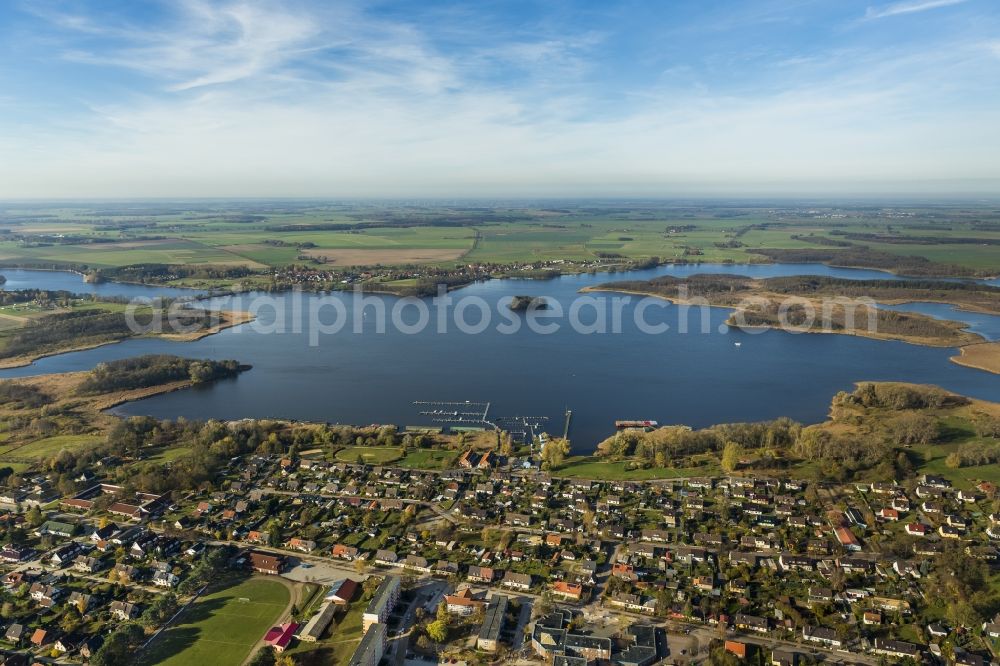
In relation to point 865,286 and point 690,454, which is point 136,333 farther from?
point 865,286

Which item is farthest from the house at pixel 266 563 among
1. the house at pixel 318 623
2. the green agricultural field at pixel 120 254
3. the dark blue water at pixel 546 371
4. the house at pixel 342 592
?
the green agricultural field at pixel 120 254

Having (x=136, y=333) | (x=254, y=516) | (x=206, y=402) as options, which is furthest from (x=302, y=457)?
(x=136, y=333)

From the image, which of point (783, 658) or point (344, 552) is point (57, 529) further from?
point (783, 658)

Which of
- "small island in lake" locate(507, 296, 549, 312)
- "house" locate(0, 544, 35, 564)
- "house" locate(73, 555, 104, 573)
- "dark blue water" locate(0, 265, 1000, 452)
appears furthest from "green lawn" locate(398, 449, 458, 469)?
"small island in lake" locate(507, 296, 549, 312)

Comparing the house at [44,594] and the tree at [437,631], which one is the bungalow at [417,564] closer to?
the tree at [437,631]

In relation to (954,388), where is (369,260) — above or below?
above

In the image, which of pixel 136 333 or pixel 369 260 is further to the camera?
pixel 369 260

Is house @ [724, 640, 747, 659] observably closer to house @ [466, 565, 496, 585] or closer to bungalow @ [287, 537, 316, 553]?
house @ [466, 565, 496, 585]
